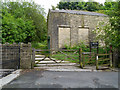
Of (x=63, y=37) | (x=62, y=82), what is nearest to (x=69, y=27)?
(x=63, y=37)

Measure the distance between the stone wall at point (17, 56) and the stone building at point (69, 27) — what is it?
6.18 meters

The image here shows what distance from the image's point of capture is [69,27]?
41.7ft

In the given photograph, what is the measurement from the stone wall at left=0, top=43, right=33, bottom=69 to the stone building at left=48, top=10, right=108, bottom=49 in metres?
6.18

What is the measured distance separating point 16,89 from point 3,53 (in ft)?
10.8

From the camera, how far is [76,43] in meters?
12.8

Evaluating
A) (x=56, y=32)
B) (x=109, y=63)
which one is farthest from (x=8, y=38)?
(x=109, y=63)

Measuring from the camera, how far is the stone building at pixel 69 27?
40.3ft

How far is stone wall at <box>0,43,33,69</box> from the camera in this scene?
19.6 ft

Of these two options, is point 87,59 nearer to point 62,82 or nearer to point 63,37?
point 62,82

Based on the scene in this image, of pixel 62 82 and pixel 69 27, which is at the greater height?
pixel 69 27

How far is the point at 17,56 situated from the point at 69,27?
814 centimetres

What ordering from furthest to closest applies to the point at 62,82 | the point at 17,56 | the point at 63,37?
the point at 63,37 < the point at 17,56 < the point at 62,82

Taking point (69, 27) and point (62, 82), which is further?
point (69, 27)

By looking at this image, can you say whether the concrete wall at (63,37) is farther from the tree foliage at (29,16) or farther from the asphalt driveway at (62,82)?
the asphalt driveway at (62,82)
